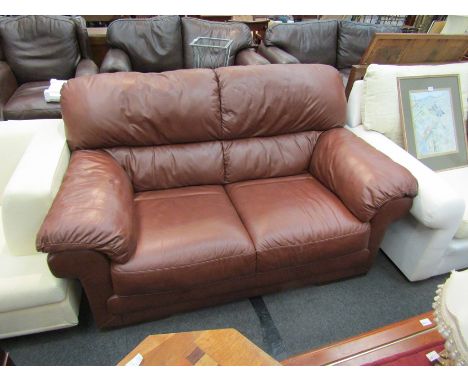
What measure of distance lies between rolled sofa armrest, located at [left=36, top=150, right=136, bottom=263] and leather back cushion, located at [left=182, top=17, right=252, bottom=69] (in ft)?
5.44

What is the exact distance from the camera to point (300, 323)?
1441 millimetres

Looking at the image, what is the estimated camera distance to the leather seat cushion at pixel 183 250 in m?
1.20

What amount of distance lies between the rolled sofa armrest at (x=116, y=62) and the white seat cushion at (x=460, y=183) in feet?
6.90

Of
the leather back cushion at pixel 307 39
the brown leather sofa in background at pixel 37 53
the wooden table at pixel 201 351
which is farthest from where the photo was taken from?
the leather back cushion at pixel 307 39

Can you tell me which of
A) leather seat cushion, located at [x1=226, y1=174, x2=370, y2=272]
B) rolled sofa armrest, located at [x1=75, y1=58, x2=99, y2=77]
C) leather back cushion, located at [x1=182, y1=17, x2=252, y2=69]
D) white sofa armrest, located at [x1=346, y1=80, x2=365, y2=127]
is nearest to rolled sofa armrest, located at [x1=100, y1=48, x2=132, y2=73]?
rolled sofa armrest, located at [x1=75, y1=58, x2=99, y2=77]

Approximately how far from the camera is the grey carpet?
4.27ft

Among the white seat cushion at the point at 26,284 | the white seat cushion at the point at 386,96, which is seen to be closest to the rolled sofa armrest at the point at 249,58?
the white seat cushion at the point at 386,96

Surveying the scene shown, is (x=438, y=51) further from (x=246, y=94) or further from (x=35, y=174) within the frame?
(x=35, y=174)

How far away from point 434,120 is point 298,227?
3.58ft

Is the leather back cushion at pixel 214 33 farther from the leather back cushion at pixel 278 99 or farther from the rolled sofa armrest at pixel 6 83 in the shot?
the rolled sofa armrest at pixel 6 83

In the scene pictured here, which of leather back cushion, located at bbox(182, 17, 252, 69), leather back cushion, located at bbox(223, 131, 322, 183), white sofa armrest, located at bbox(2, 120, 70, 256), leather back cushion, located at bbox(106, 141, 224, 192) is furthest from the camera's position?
leather back cushion, located at bbox(182, 17, 252, 69)

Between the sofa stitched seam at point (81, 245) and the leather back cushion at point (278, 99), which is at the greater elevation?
the leather back cushion at point (278, 99)

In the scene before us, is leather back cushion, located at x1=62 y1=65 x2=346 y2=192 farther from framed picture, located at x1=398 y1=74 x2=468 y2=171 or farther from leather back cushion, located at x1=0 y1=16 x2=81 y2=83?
leather back cushion, located at x1=0 y1=16 x2=81 y2=83
